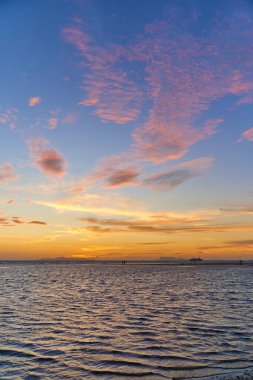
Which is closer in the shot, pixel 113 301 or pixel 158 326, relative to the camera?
pixel 158 326

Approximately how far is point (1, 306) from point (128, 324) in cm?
1829

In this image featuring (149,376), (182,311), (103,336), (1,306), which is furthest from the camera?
(1,306)

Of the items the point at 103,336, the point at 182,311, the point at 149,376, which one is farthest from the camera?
the point at 182,311

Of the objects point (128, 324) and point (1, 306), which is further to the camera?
point (1, 306)

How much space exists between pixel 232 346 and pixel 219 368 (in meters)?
4.93

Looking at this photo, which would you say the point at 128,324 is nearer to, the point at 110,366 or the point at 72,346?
the point at 72,346

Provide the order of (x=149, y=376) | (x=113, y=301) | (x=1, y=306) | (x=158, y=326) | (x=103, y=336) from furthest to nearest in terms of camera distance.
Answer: (x=113, y=301), (x=1, y=306), (x=158, y=326), (x=103, y=336), (x=149, y=376)

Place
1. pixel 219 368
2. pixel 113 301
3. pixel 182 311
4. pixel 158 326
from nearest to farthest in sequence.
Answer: pixel 219 368 < pixel 158 326 < pixel 182 311 < pixel 113 301

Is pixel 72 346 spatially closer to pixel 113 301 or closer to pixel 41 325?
pixel 41 325

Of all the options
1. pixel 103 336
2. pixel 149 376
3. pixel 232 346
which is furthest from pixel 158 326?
pixel 149 376

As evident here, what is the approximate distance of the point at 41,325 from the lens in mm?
30438

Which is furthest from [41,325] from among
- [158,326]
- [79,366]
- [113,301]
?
[113,301]

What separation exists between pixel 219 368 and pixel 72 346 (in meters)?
9.76

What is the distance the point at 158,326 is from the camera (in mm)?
29703
